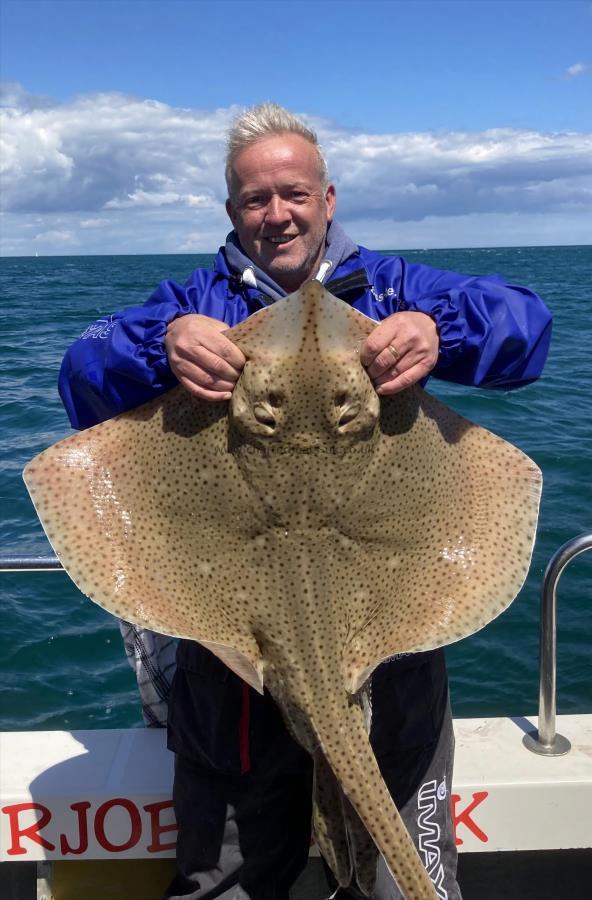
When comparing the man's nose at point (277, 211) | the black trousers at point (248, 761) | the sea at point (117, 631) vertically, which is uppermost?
the man's nose at point (277, 211)

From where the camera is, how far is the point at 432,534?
8.87 feet

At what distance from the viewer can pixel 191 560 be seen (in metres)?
2.62

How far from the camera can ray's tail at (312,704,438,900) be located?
7.93 feet

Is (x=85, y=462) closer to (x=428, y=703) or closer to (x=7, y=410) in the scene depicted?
(x=428, y=703)

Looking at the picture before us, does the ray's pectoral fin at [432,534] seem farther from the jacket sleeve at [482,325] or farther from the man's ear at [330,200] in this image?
the man's ear at [330,200]

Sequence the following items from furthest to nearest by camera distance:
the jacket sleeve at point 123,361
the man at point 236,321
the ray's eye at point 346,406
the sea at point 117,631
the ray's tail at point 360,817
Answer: the sea at point 117,631 → the man at point 236,321 → the jacket sleeve at point 123,361 → the ray's eye at point 346,406 → the ray's tail at point 360,817

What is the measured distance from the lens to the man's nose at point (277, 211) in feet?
10.1

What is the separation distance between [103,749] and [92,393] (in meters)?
1.78

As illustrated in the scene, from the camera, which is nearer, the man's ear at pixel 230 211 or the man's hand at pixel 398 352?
the man's hand at pixel 398 352

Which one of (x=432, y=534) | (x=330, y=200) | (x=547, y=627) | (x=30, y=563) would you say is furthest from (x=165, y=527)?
(x=547, y=627)

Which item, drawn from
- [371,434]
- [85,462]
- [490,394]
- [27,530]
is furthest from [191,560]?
[490,394]

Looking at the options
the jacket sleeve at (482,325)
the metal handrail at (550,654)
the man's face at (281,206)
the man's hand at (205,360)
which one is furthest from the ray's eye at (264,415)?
the metal handrail at (550,654)

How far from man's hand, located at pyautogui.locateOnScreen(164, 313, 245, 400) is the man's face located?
26.8 inches

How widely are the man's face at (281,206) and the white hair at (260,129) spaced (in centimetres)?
3
